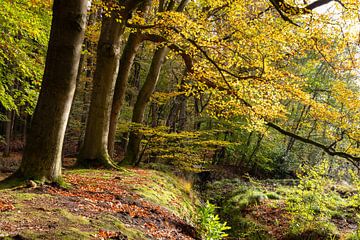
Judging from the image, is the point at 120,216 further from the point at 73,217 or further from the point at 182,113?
the point at 182,113

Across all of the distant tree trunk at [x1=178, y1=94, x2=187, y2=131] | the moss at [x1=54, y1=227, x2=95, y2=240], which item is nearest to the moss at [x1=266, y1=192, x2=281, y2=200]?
the distant tree trunk at [x1=178, y1=94, x2=187, y2=131]

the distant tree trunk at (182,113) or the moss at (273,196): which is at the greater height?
the distant tree trunk at (182,113)

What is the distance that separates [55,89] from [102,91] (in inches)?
142

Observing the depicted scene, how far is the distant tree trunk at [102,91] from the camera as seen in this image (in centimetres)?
811

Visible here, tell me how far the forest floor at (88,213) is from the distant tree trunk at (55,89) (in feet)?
1.52

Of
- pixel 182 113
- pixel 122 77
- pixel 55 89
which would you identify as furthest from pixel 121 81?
pixel 182 113

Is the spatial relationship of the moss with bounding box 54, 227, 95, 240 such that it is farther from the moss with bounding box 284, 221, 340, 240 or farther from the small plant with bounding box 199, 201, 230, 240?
the moss with bounding box 284, 221, 340, 240

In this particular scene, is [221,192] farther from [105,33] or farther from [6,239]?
[6,239]

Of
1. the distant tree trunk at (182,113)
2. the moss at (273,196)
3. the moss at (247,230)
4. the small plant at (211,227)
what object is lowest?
the moss at (247,230)

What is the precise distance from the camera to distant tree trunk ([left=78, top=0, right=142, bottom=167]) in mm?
8109

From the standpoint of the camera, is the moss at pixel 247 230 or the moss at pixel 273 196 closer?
the moss at pixel 247 230

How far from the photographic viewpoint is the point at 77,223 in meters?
3.54

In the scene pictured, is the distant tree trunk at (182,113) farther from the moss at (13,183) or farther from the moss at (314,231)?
the moss at (13,183)

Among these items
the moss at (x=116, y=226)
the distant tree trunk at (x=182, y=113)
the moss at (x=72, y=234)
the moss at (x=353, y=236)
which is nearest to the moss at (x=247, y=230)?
the moss at (x=353, y=236)
